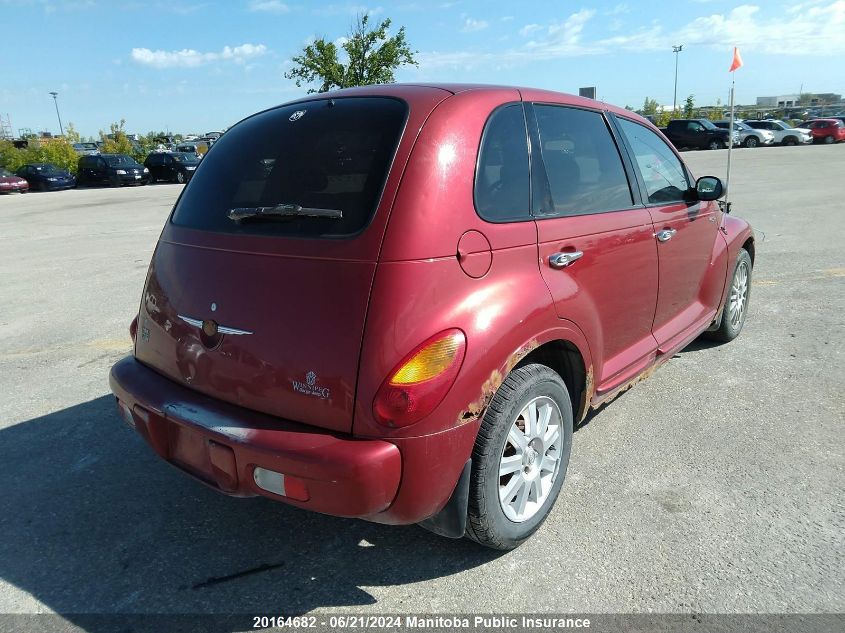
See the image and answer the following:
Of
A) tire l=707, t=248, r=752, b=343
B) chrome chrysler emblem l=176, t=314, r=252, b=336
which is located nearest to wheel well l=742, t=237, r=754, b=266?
tire l=707, t=248, r=752, b=343

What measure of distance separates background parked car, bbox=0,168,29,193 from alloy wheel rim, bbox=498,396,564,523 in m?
33.6

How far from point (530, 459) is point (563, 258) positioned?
2.90 ft

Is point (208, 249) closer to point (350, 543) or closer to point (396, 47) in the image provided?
point (350, 543)

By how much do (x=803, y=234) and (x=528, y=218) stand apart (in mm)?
8766

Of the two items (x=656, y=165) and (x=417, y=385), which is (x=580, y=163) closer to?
(x=656, y=165)

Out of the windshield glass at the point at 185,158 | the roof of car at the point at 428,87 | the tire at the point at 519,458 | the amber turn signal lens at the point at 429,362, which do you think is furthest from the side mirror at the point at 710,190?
the windshield glass at the point at 185,158

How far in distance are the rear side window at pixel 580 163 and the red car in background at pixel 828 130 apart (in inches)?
1680

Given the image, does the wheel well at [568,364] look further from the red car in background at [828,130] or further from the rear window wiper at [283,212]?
the red car in background at [828,130]

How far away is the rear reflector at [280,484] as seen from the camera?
2.13m

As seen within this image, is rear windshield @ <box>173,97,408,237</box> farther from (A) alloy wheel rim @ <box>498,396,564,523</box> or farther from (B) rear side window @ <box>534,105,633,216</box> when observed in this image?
(A) alloy wheel rim @ <box>498,396,564,523</box>

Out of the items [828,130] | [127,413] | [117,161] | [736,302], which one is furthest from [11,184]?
[828,130]

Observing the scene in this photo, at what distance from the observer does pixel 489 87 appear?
2.76m

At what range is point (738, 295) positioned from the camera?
502 centimetres

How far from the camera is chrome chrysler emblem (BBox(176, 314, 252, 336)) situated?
7.73ft
